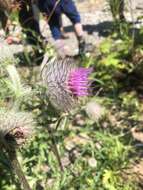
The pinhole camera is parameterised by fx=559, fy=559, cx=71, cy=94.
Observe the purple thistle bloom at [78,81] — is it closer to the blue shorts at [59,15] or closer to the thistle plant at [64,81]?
the thistle plant at [64,81]

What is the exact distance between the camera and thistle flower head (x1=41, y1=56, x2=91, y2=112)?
269 cm

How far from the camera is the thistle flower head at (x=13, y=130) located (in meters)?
2.43

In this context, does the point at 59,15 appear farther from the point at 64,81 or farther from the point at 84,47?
the point at 64,81

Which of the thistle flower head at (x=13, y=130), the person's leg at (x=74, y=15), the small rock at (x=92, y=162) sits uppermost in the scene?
the thistle flower head at (x=13, y=130)

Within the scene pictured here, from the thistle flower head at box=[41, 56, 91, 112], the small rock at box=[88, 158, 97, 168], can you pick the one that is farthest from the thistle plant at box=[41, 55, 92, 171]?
the small rock at box=[88, 158, 97, 168]

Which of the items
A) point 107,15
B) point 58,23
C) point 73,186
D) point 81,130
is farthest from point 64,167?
point 107,15

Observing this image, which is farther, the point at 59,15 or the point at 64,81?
the point at 59,15

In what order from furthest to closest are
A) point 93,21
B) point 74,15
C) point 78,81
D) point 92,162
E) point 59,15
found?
point 93,21, point 74,15, point 59,15, point 92,162, point 78,81

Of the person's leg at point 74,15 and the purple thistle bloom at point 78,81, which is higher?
the purple thistle bloom at point 78,81

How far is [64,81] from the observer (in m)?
2.71

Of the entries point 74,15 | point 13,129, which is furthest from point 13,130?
point 74,15

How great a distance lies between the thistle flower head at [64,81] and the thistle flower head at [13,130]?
12.0 inches

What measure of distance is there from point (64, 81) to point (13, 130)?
0.41 m

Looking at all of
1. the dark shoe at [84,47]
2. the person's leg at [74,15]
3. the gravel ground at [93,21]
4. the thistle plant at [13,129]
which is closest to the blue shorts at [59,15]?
the person's leg at [74,15]
